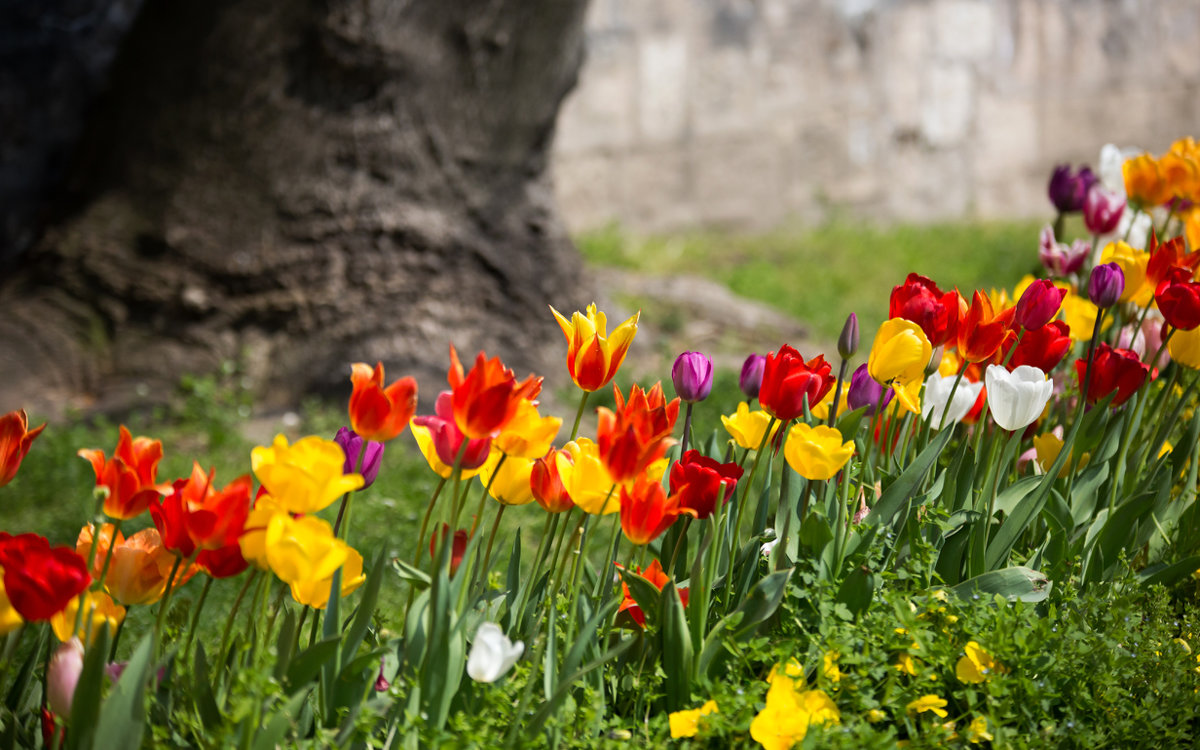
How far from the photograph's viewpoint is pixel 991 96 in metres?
9.82

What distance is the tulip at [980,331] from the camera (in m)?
1.49

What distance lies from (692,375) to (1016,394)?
1.50ft

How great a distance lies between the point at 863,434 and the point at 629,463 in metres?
0.66

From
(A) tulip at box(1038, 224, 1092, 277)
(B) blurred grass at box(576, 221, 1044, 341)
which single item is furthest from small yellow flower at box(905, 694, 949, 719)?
(B) blurred grass at box(576, 221, 1044, 341)

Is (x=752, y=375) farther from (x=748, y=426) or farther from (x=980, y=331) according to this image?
(x=980, y=331)

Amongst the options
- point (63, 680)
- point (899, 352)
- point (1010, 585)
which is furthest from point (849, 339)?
point (63, 680)

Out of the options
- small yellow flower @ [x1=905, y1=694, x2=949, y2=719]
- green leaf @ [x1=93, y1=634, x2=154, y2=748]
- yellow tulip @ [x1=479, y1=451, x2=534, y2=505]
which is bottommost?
small yellow flower @ [x1=905, y1=694, x2=949, y2=719]

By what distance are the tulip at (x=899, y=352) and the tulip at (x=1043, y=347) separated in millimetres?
256

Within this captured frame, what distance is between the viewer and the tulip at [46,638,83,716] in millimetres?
1076

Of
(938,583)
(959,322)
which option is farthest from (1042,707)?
(959,322)

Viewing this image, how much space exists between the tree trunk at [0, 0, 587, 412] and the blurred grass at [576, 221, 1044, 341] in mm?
2537

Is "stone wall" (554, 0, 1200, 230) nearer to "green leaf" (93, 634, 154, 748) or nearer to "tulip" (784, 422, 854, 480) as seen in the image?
"tulip" (784, 422, 854, 480)

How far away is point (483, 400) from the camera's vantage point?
1125 millimetres

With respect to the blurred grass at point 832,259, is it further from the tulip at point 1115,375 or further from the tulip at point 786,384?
the tulip at point 786,384
